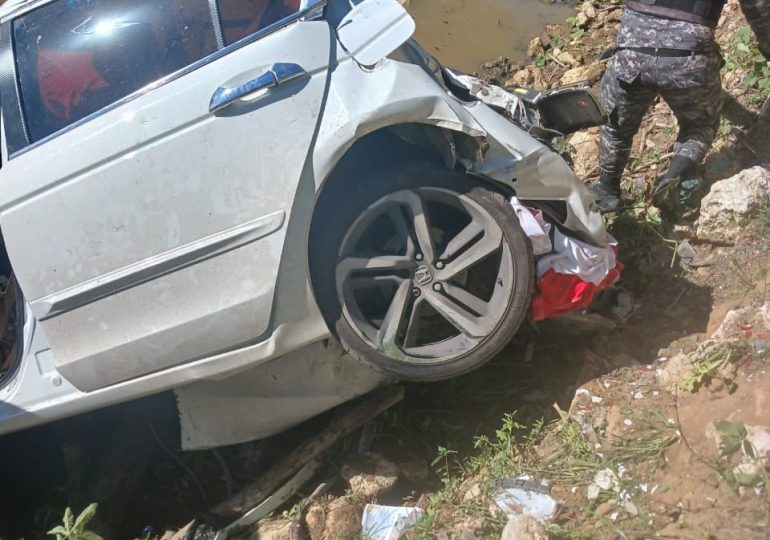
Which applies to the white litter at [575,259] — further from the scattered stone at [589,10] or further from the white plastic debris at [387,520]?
the scattered stone at [589,10]

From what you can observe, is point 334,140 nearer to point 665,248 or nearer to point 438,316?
point 438,316

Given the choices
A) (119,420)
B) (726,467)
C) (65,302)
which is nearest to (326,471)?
(119,420)

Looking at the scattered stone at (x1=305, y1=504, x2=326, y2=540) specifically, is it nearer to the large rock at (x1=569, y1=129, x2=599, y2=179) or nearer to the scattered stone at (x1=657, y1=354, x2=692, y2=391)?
the scattered stone at (x1=657, y1=354, x2=692, y2=391)

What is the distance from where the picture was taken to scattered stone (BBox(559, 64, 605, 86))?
17.2 ft

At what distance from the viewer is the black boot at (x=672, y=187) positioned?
3.80 meters

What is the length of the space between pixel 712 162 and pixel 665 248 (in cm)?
58

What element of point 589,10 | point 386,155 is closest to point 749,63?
point 589,10

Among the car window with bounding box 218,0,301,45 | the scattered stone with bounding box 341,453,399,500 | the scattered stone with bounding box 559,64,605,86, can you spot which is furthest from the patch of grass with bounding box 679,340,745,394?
the scattered stone with bounding box 559,64,605,86

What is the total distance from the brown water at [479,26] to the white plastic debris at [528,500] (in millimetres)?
3867

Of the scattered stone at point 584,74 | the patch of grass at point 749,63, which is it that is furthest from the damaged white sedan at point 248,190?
the scattered stone at point 584,74

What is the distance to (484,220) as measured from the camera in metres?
3.04

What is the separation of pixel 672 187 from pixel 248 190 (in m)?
2.14

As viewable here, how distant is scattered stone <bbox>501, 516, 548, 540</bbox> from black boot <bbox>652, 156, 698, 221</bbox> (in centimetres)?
184

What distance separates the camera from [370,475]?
3439 mm
